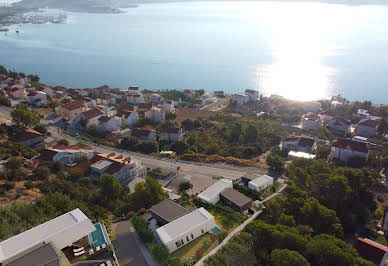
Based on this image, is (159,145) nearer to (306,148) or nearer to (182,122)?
(182,122)

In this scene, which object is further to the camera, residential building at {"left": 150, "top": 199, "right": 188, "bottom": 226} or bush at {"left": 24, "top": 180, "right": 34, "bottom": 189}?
bush at {"left": 24, "top": 180, "right": 34, "bottom": 189}

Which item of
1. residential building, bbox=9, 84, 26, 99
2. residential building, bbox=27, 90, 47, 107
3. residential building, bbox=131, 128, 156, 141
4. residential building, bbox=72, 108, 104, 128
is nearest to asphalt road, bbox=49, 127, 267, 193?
residential building, bbox=131, 128, 156, 141

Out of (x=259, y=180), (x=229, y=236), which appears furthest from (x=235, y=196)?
(x=229, y=236)

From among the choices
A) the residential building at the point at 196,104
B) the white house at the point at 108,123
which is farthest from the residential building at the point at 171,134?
the residential building at the point at 196,104

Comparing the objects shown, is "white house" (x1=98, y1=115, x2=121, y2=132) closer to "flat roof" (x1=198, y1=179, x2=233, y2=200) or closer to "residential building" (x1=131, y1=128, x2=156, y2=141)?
"residential building" (x1=131, y1=128, x2=156, y2=141)

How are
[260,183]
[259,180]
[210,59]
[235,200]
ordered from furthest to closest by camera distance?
[210,59] < [259,180] < [260,183] < [235,200]

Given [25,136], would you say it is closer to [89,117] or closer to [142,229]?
[89,117]

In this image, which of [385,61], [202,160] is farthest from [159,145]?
[385,61]

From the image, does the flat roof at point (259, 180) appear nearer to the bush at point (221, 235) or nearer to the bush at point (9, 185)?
the bush at point (221, 235)
